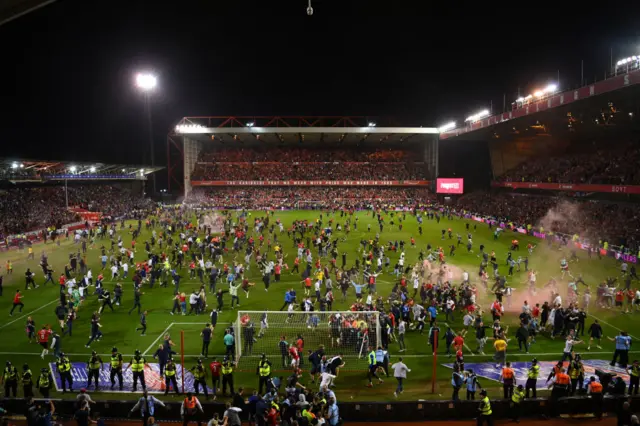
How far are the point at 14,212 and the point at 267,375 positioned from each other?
37.5 m

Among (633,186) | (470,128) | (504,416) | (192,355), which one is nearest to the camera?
(504,416)

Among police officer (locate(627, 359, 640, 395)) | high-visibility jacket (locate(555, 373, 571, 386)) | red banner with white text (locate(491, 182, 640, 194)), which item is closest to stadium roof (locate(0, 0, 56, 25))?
high-visibility jacket (locate(555, 373, 571, 386))

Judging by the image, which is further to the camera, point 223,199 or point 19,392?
point 223,199

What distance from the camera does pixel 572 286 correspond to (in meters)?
18.9

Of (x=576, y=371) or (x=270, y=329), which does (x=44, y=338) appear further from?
(x=576, y=371)

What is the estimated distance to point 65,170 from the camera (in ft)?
162

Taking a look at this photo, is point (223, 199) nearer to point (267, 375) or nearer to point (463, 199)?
point (463, 199)

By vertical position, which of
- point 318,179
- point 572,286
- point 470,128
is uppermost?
point 470,128

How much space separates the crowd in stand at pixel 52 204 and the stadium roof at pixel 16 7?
113 ft

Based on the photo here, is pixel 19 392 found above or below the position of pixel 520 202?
below

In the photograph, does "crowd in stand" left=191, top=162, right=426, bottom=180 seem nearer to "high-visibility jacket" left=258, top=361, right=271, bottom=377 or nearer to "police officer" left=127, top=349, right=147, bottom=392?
"police officer" left=127, top=349, right=147, bottom=392

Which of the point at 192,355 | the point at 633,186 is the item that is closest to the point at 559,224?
the point at 633,186

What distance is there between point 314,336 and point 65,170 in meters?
45.5

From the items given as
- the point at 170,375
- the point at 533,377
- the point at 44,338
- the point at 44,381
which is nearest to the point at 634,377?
the point at 533,377
